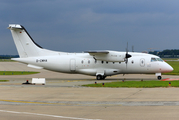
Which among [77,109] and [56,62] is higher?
[56,62]

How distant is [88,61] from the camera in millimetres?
36562

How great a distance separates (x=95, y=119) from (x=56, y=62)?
1021 inches

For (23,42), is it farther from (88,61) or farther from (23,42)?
(88,61)

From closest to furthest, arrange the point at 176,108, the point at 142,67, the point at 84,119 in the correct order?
the point at 84,119 → the point at 176,108 → the point at 142,67

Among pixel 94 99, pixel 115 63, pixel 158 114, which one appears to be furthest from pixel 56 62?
pixel 158 114

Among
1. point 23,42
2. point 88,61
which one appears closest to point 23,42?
point 23,42

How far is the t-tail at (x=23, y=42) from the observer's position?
1426 inches

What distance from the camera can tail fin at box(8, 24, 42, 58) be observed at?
36281mm

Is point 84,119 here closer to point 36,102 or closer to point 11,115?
point 11,115

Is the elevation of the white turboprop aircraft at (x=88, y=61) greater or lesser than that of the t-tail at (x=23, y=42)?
lesser

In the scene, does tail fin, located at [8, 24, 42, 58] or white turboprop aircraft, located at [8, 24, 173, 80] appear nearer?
white turboprop aircraft, located at [8, 24, 173, 80]

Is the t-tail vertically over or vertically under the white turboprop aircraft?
over

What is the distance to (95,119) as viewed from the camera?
11.1 meters

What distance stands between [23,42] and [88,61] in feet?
32.9
